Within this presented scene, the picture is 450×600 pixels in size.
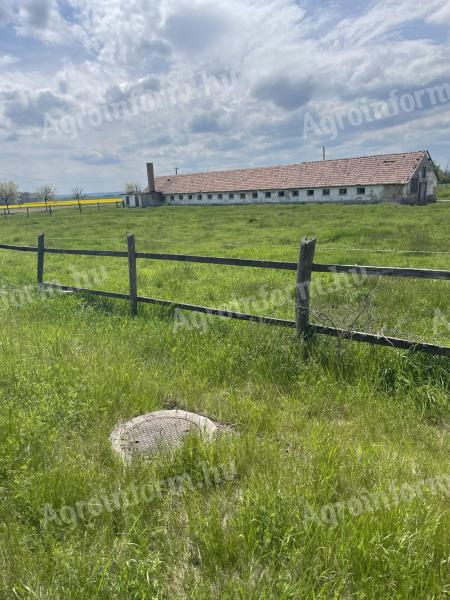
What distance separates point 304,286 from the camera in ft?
16.9

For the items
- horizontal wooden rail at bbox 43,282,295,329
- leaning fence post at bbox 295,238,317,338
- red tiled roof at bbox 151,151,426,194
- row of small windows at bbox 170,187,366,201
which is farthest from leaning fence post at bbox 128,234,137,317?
row of small windows at bbox 170,187,366,201

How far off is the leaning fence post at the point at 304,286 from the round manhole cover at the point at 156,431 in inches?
70.0

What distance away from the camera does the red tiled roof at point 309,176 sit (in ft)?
147

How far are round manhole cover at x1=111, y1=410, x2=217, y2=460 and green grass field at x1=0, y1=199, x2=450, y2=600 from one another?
15 cm

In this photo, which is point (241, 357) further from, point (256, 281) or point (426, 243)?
point (426, 243)

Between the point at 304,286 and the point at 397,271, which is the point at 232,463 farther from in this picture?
the point at 397,271

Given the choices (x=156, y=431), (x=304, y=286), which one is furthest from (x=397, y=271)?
(x=156, y=431)

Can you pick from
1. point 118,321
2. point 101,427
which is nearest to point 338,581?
point 101,427

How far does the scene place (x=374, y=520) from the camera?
102 inches

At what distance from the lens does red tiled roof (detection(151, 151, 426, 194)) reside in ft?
147

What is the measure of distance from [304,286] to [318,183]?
157 ft

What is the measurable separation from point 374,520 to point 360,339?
2.50m

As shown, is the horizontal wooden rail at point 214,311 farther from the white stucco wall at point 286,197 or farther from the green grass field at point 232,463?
the white stucco wall at point 286,197

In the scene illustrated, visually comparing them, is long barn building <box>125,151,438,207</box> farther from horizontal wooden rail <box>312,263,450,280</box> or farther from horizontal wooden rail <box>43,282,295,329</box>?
horizontal wooden rail <box>312,263,450,280</box>
